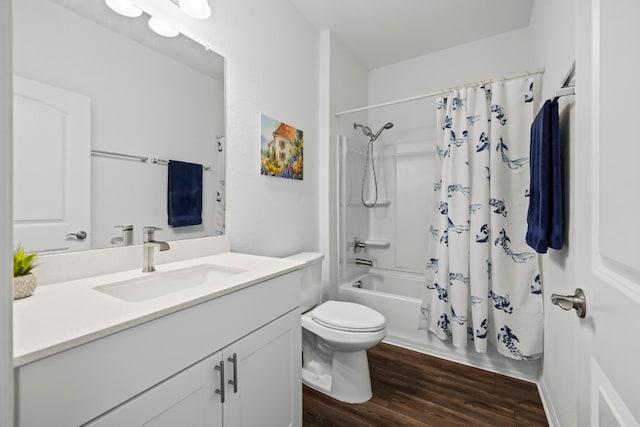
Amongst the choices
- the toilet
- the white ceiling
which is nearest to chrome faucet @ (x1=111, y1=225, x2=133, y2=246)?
the toilet

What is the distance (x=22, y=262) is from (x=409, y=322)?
2.21 metres

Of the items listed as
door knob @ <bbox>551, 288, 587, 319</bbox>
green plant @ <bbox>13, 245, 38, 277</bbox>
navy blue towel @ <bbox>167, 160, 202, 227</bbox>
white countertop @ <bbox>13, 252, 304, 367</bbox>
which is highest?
navy blue towel @ <bbox>167, 160, 202, 227</bbox>

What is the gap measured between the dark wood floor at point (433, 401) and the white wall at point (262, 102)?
100 cm

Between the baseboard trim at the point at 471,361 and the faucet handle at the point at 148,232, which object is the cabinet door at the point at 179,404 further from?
the baseboard trim at the point at 471,361

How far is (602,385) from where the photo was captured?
55cm

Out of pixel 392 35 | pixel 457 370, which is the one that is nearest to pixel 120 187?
pixel 457 370

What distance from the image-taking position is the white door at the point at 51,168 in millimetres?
872

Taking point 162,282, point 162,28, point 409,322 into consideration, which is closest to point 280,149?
point 162,28

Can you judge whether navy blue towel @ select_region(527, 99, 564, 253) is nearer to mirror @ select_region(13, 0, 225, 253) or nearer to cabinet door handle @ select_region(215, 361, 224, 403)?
cabinet door handle @ select_region(215, 361, 224, 403)

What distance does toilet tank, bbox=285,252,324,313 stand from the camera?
1.83m

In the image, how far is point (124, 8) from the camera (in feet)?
3.78

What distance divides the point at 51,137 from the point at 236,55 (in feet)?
3.45

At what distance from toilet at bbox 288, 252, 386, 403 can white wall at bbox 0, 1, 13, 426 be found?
1403mm

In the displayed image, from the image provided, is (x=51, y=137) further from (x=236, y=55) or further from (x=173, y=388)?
(x=236, y=55)
